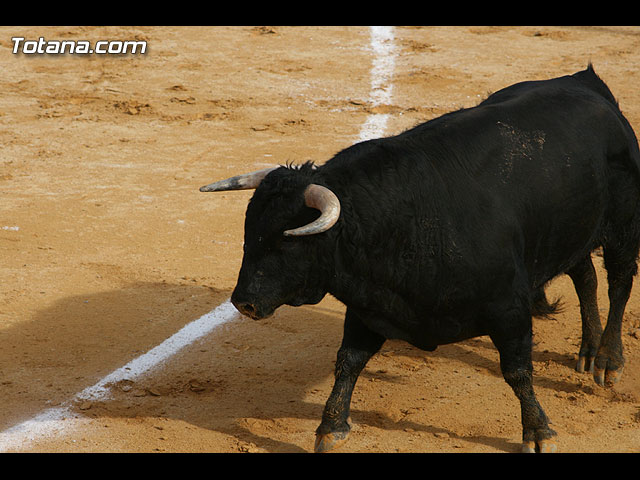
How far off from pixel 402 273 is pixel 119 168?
5980 mm

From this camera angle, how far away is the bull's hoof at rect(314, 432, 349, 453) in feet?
17.0

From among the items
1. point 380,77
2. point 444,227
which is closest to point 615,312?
point 444,227

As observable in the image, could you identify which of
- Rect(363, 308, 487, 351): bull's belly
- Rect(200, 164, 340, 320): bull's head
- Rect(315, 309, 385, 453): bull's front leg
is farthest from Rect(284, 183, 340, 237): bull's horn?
Rect(315, 309, 385, 453): bull's front leg

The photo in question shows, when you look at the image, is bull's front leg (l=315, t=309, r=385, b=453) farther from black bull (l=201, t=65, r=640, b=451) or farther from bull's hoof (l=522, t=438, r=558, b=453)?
bull's hoof (l=522, t=438, r=558, b=453)

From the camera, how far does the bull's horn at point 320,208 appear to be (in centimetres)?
438

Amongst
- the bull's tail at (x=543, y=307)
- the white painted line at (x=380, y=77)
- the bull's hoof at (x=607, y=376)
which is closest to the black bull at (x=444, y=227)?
the bull's hoof at (x=607, y=376)

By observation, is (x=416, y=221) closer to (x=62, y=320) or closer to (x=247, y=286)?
(x=247, y=286)

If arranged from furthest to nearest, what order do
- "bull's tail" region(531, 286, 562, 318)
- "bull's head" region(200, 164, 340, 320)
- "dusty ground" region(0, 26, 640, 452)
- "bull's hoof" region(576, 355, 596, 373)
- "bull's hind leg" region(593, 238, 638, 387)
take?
1. "bull's tail" region(531, 286, 562, 318)
2. "bull's hoof" region(576, 355, 596, 373)
3. "bull's hind leg" region(593, 238, 638, 387)
4. "dusty ground" region(0, 26, 640, 452)
5. "bull's head" region(200, 164, 340, 320)

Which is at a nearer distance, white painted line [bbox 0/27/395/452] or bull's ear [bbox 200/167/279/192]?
bull's ear [bbox 200/167/279/192]

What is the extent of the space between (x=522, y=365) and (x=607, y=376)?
1252mm

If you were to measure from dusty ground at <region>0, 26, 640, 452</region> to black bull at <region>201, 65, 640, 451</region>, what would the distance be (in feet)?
2.11

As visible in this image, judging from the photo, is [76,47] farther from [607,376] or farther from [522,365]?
[522,365]

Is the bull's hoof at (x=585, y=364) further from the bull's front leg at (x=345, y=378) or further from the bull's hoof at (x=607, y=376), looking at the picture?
the bull's front leg at (x=345, y=378)

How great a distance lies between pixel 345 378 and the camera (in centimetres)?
528
